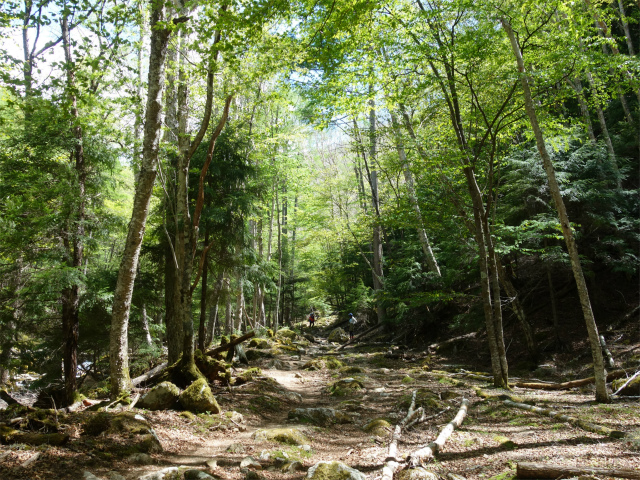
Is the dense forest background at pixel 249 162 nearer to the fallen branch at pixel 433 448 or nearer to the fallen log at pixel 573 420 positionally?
the fallen log at pixel 573 420

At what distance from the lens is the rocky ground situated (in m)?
3.94

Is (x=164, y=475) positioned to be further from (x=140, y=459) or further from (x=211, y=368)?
(x=211, y=368)

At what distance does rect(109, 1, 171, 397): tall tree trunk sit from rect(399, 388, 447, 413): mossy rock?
5.04m

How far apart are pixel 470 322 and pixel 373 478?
9.34 m

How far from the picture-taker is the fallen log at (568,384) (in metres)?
7.82

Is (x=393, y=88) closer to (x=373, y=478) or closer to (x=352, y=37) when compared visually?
(x=352, y=37)

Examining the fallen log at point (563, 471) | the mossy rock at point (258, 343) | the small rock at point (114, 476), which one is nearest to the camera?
the fallen log at point (563, 471)

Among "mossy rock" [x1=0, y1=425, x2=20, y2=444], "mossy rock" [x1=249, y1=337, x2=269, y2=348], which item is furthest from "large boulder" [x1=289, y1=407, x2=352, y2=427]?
"mossy rock" [x1=249, y1=337, x2=269, y2=348]

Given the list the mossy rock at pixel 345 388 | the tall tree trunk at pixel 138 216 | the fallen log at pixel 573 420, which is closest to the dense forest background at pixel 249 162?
the tall tree trunk at pixel 138 216

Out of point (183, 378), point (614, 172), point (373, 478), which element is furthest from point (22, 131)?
point (614, 172)

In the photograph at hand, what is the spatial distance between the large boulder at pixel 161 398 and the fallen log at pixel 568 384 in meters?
7.46

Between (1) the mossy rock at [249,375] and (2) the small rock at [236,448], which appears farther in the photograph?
(1) the mossy rock at [249,375]

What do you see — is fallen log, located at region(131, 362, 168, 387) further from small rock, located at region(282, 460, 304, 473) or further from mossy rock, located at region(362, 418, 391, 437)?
small rock, located at region(282, 460, 304, 473)

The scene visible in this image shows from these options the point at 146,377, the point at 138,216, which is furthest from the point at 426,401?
the point at 138,216
